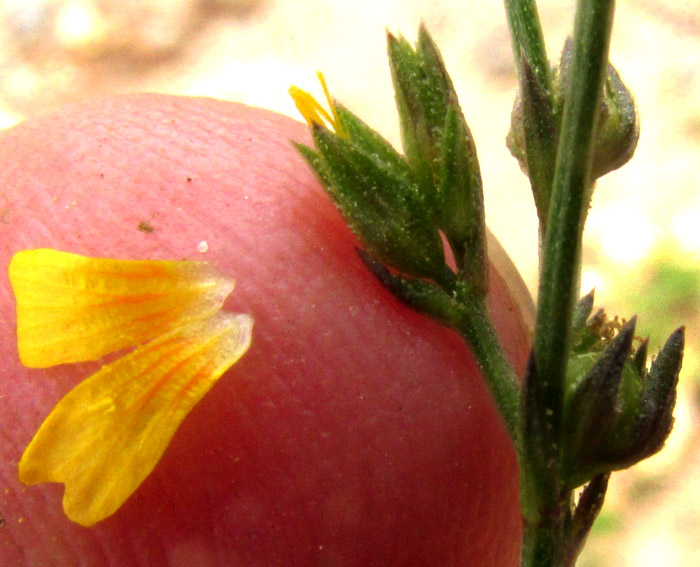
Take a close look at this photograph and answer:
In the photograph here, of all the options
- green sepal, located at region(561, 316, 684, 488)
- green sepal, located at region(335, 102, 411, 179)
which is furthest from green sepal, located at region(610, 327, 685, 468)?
green sepal, located at region(335, 102, 411, 179)

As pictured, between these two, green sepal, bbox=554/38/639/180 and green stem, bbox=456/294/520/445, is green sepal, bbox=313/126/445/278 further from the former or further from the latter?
green sepal, bbox=554/38/639/180

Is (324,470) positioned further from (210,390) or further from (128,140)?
(128,140)

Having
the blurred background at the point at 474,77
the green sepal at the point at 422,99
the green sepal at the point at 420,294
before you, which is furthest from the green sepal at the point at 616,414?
the blurred background at the point at 474,77

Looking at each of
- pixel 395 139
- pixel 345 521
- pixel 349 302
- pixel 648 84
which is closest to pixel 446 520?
pixel 345 521

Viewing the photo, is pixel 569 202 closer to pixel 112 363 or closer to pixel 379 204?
pixel 379 204

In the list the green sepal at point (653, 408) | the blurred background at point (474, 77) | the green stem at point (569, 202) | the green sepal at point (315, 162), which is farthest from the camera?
the blurred background at point (474, 77)

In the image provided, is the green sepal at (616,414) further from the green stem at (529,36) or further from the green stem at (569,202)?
the green stem at (529,36)
